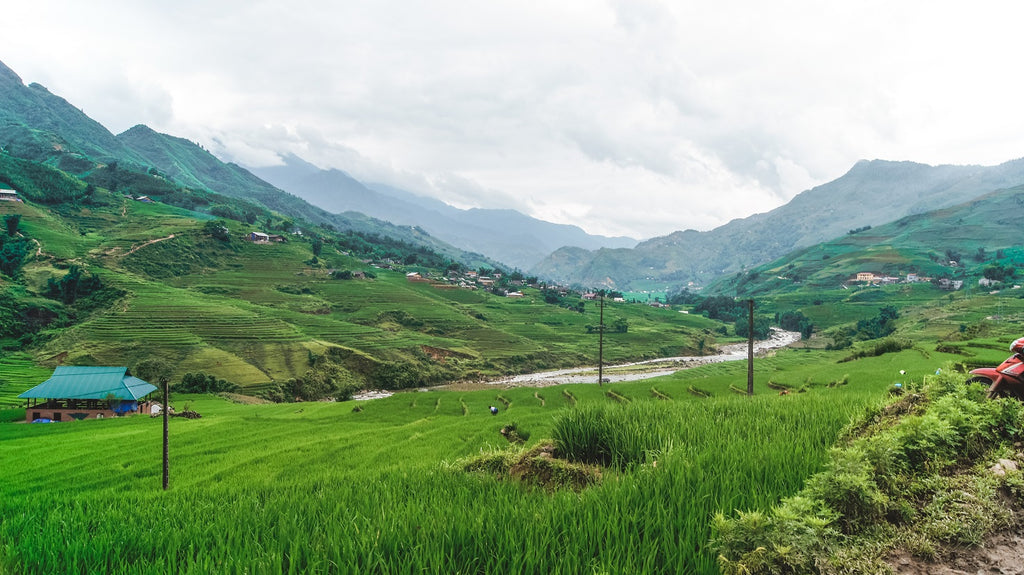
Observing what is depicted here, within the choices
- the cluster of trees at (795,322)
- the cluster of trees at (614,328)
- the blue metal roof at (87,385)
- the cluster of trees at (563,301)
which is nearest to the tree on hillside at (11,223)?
the blue metal roof at (87,385)

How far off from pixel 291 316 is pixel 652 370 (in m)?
69.2

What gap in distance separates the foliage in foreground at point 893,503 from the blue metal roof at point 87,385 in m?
55.7

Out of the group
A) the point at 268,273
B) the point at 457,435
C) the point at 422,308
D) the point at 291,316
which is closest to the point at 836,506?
the point at 457,435

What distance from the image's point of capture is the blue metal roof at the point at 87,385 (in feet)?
132

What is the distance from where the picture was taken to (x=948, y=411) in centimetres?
350

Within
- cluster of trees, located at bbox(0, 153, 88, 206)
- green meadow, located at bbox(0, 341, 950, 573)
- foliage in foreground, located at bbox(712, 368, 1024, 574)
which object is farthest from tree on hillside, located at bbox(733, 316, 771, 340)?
cluster of trees, located at bbox(0, 153, 88, 206)

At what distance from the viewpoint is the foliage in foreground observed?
6.79 ft

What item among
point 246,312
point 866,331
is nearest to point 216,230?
point 246,312

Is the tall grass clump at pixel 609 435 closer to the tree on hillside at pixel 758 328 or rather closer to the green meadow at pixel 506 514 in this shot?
the green meadow at pixel 506 514

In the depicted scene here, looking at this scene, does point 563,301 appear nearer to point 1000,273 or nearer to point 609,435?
point 1000,273

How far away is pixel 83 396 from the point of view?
4072 centimetres

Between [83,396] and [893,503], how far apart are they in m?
56.8

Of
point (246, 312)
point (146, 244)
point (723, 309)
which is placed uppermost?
point (146, 244)

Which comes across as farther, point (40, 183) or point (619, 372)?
point (40, 183)
